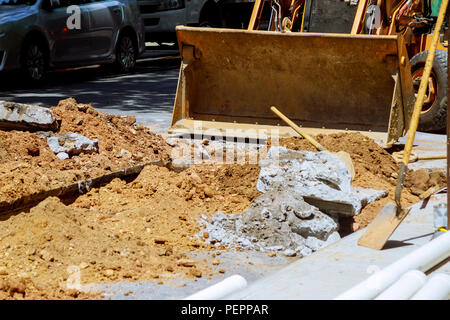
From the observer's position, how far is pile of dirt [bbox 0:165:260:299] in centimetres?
449

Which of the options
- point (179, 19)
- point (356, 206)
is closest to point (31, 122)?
point (356, 206)

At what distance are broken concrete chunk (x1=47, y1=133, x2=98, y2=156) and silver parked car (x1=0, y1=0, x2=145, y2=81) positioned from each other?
6445mm

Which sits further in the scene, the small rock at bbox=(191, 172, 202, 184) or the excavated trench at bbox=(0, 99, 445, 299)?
the small rock at bbox=(191, 172, 202, 184)

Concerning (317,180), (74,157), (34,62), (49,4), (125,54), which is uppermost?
(49,4)

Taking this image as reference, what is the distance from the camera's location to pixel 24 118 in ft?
23.3

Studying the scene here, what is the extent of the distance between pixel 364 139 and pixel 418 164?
24.2 inches

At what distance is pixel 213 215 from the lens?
5.68 meters

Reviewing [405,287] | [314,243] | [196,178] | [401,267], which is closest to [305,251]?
[314,243]

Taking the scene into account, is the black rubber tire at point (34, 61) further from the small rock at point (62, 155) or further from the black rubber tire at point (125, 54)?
the small rock at point (62, 155)

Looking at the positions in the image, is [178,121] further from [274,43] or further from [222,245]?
[222,245]

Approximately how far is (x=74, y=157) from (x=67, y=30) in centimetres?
808

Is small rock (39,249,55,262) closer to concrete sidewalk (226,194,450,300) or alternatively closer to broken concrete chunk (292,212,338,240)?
concrete sidewalk (226,194,450,300)

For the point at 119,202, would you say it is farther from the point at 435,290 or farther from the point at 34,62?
the point at 34,62

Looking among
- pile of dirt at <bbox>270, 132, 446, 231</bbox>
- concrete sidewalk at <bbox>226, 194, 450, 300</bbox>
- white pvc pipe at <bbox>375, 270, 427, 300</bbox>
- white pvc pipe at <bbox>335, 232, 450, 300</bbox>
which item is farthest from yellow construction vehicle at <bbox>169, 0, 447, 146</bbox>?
white pvc pipe at <bbox>375, 270, 427, 300</bbox>
